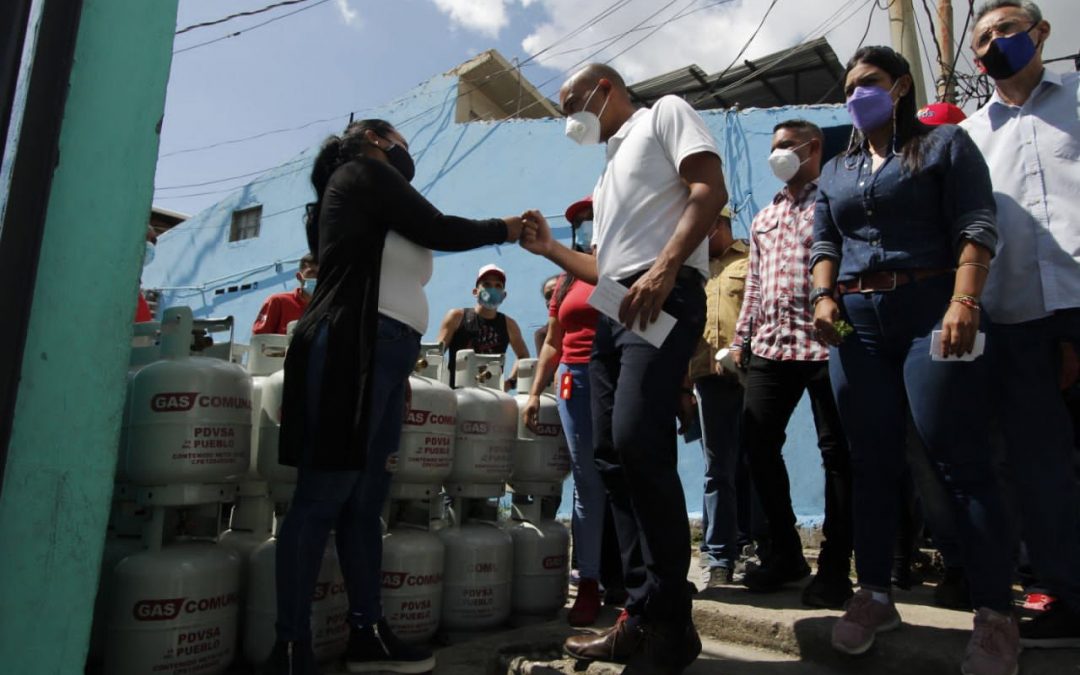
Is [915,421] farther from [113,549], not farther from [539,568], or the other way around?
[113,549]

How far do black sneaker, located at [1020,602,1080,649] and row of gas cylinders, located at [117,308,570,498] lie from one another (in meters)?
2.00

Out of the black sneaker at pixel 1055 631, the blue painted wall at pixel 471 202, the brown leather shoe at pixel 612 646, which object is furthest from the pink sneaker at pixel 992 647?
the blue painted wall at pixel 471 202

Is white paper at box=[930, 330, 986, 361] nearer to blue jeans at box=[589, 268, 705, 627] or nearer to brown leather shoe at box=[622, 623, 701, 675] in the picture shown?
blue jeans at box=[589, 268, 705, 627]

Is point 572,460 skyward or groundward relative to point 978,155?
groundward

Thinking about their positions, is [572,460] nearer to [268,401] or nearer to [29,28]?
[268,401]

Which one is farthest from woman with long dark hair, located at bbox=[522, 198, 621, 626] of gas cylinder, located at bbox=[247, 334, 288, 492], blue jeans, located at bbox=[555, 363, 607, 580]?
gas cylinder, located at bbox=[247, 334, 288, 492]

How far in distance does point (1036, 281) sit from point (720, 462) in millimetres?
1582

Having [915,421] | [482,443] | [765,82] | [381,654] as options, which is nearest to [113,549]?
[381,654]

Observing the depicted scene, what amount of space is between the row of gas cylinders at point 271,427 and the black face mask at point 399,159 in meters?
0.84

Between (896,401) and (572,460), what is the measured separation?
1.47 m

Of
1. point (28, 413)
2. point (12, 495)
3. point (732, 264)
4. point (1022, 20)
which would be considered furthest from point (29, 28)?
point (732, 264)

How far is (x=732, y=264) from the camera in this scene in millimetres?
4250

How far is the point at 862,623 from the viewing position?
238 cm

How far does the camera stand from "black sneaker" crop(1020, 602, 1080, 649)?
2252 mm
